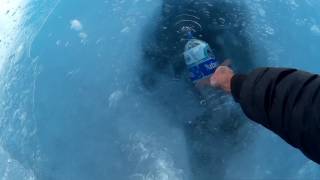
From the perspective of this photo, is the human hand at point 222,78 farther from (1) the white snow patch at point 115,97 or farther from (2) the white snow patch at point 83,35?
(2) the white snow patch at point 83,35

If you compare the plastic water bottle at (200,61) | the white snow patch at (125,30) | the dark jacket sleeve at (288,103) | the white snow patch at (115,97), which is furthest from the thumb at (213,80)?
the white snow patch at (125,30)

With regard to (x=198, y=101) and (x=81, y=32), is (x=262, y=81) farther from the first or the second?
(x=81, y=32)

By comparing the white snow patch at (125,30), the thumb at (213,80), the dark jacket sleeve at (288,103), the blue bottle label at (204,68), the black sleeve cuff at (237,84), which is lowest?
the white snow patch at (125,30)

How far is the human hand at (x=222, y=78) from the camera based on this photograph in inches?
81.6

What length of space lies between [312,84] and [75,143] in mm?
1664

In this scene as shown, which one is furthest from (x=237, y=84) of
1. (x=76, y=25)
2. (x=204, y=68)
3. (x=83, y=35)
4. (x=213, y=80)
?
(x=76, y=25)

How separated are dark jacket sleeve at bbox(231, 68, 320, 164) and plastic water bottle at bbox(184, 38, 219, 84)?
28.1 inches

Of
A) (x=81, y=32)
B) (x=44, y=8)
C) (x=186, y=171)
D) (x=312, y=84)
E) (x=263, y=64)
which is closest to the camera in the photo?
(x=312, y=84)

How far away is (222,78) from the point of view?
6.89ft

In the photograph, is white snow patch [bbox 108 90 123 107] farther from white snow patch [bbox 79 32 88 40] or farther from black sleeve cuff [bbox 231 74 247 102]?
black sleeve cuff [bbox 231 74 247 102]

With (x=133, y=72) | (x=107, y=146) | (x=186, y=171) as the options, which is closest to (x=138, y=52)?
(x=133, y=72)

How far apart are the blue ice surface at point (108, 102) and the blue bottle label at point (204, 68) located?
25 centimetres

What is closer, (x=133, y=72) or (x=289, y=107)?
(x=289, y=107)

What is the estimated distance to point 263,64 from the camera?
2.59 m
